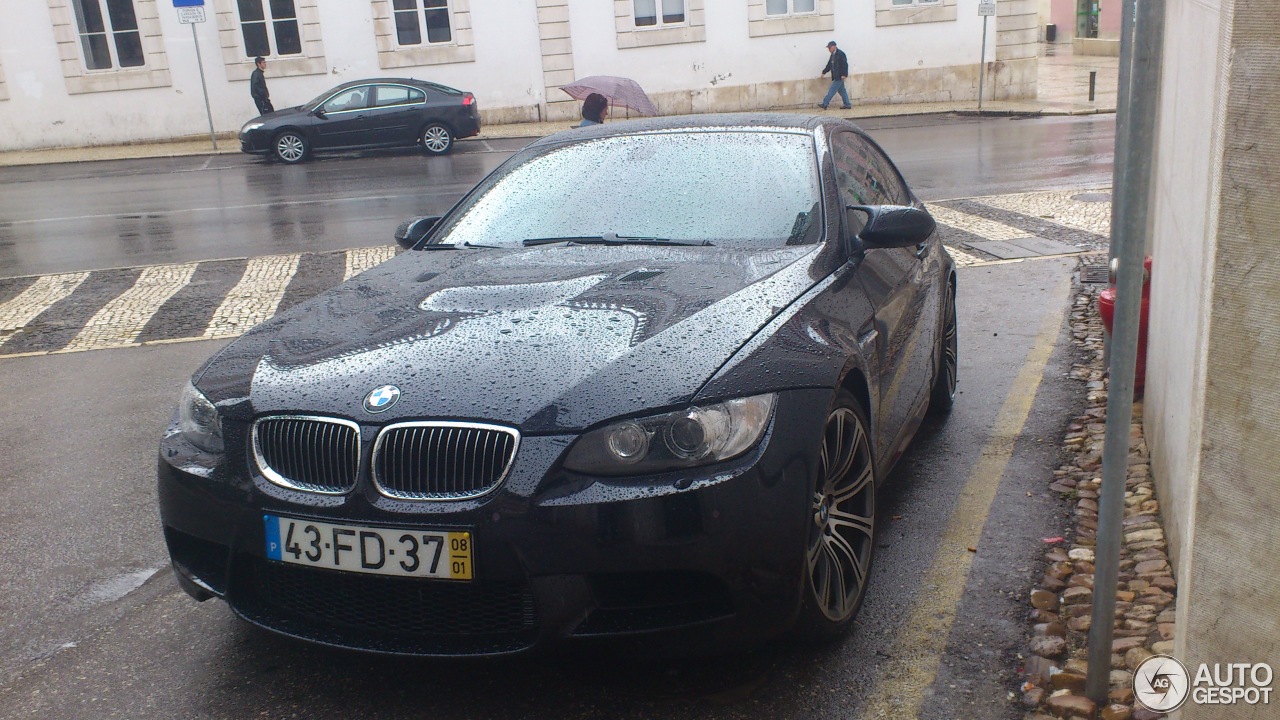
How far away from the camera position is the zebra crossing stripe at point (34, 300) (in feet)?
29.3

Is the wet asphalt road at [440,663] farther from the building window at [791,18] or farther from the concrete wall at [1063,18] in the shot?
the concrete wall at [1063,18]

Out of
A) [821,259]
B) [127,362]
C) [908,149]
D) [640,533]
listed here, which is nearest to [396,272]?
[821,259]

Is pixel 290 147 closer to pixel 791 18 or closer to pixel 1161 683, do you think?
pixel 791 18

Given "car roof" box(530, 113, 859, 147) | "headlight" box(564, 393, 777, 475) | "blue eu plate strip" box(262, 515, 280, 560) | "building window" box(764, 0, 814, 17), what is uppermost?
"building window" box(764, 0, 814, 17)

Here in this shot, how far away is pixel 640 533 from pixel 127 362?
578 centimetres

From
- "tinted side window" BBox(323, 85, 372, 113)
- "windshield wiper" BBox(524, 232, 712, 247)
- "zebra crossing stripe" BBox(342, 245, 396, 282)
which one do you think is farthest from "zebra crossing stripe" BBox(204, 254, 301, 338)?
"tinted side window" BBox(323, 85, 372, 113)

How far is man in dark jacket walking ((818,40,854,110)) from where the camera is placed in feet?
88.8

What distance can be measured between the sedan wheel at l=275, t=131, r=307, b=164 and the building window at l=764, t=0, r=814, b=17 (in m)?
12.1

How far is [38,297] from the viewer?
32.5 ft

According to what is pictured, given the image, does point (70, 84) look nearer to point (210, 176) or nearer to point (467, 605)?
point (210, 176)

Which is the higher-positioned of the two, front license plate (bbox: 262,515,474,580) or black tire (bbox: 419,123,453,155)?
front license plate (bbox: 262,515,474,580)

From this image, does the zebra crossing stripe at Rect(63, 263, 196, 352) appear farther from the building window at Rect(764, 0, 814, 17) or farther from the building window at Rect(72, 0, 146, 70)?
the building window at Rect(764, 0, 814, 17)

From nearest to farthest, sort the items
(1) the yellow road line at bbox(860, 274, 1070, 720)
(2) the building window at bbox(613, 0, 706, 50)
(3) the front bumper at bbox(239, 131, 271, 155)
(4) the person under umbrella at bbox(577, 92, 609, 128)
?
(1) the yellow road line at bbox(860, 274, 1070, 720)
(4) the person under umbrella at bbox(577, 92, 609, 128)
(3) the front bumper at bbox(239, 131, 271, 155)
(2) the building window at bbox(613, 0, 706, 50)

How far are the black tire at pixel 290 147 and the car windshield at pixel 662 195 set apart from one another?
17.8 metres
